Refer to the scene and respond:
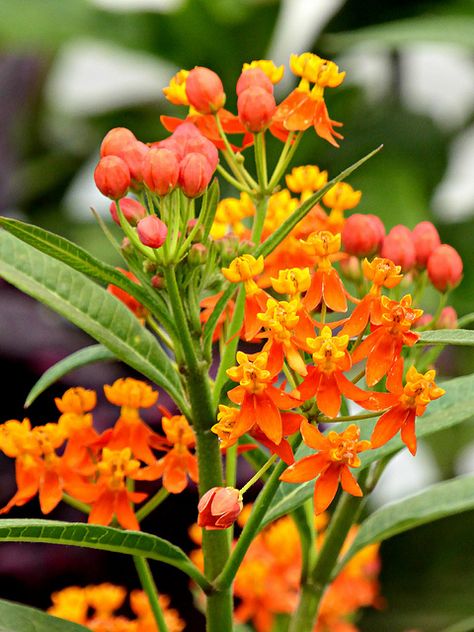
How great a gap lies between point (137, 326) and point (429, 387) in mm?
164

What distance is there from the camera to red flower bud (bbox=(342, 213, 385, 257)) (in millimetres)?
597

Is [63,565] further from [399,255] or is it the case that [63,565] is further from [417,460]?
[417,460]

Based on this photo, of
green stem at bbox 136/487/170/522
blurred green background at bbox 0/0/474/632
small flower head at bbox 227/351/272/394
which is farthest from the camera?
blurred green background at bbox 0/0/474/632

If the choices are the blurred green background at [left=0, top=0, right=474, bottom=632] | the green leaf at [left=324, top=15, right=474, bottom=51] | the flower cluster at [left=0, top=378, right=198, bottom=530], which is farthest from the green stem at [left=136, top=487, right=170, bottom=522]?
the green leaf at [left=324, top=15, right=474, bottom=51]

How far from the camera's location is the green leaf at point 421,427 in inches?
21.5

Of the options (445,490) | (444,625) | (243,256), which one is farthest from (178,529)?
(243,256)

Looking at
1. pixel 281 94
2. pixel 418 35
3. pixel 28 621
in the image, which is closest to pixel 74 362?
pixel 28 621

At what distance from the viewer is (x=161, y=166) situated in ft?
1.61

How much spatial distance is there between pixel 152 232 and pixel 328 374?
0.10 meters

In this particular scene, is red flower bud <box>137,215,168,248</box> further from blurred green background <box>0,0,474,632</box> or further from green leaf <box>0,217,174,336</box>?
blurred green background <box>0,0,474,632</box>

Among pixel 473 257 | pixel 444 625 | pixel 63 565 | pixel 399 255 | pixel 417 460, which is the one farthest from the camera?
pixel 417 460

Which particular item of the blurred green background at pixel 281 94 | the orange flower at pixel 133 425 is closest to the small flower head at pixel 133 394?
the orange flower at pixel 133 425

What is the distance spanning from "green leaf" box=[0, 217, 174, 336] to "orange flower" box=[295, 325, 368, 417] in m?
0.08

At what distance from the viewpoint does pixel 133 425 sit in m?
0.57
